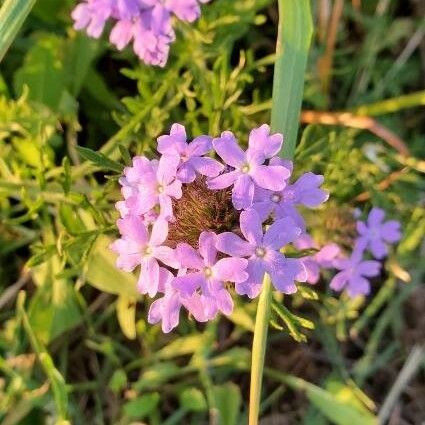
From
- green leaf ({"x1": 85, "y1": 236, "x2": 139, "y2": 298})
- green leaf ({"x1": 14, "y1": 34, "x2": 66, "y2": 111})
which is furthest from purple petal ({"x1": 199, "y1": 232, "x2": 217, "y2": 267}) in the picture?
green leaf ({"x1": 14, "y1": 34, "x2": 66, "y2": 111})

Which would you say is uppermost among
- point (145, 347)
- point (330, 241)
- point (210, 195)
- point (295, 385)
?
point (210, 195)

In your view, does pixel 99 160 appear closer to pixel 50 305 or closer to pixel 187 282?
pixel 187 282

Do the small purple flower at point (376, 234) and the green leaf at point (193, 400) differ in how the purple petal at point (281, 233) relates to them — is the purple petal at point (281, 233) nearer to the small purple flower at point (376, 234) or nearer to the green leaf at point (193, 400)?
the small purple flower at point (376, 234)

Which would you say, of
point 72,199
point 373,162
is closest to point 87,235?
point 72,199

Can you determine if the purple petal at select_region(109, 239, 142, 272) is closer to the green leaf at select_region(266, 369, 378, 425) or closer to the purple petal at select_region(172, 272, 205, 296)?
the purple petal at select_region(172, 272, 205, 296)

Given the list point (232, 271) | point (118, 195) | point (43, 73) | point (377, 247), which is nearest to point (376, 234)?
point (377, 247)

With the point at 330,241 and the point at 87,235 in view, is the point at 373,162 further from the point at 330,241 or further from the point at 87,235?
the point at 87,235
